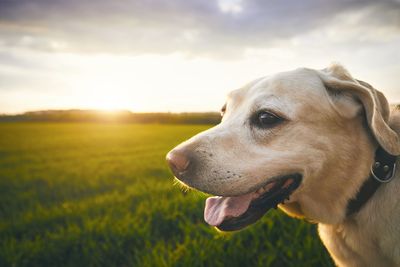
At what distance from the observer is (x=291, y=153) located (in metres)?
2.44

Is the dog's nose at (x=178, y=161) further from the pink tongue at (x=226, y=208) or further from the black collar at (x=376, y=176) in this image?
the black collar at (x=376, y=176)

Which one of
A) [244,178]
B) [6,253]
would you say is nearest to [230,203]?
[244,178]

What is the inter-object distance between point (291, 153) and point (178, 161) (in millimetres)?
808

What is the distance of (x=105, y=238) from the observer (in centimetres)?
479

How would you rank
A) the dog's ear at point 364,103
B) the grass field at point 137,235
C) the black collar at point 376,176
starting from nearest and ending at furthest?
the dog's ear at point 364,103, the black collar at point 376,176, the grass field at point 137,235

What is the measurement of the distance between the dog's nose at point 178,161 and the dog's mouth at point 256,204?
48cm

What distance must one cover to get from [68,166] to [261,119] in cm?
1167

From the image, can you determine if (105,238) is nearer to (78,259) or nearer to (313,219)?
(78,259)

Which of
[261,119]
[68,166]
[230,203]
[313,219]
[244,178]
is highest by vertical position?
[261,119]

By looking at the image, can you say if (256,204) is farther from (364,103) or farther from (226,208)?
(364,103)

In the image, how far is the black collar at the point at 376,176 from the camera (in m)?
2.36

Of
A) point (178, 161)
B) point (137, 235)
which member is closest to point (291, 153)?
point (178, 161)

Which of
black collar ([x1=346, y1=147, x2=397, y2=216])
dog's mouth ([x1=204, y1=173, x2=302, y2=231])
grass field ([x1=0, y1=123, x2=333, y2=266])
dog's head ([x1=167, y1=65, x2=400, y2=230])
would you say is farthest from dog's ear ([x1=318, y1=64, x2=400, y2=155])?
grass field ([x1=0, y1=123, x2=333, y2=266])

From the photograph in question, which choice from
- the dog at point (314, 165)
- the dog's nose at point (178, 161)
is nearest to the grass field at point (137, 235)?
the dog at point (314, 165)
